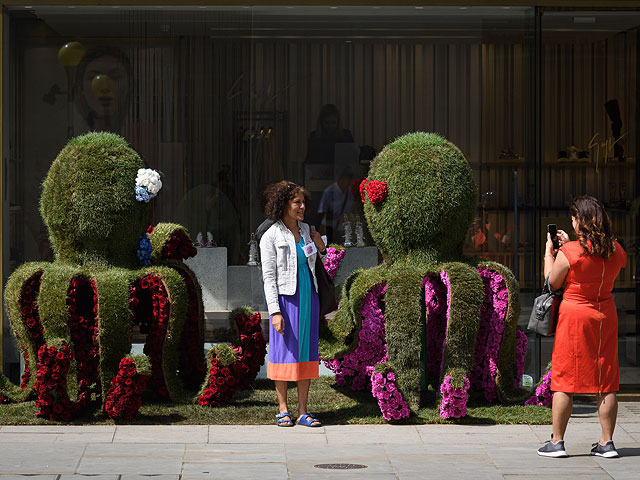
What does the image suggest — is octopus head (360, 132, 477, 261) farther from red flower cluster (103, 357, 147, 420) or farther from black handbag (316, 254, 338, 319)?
red flower cluster (103, 357, 147, 420)

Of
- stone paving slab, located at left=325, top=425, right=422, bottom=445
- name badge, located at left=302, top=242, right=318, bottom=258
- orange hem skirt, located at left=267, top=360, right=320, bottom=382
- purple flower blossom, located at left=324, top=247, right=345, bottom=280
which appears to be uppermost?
name badge, located at left=302, top=242, right=318, bottom=258

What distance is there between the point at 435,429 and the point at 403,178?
1903 millimetres

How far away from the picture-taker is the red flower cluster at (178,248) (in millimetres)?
9461

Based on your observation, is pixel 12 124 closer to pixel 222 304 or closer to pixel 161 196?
pixel 161 196

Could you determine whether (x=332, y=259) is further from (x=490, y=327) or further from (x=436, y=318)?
(x=490, y=327)

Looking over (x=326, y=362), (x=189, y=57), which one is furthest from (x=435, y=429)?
(x=189, y=57)

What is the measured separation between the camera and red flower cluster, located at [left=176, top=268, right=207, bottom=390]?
9.47 m

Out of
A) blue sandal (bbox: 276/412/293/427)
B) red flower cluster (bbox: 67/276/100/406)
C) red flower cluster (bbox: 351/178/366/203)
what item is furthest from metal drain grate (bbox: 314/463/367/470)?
red flower cluster (bbox: 351/178/366/203)

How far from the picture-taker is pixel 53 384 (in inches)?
334

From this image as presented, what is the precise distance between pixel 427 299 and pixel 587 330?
183 centimetres

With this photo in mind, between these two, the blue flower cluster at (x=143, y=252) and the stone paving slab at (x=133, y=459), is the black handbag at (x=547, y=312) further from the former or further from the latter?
the blue flower cluster at (x=143, y=252)

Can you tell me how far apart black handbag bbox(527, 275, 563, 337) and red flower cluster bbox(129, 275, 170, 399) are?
2.84m

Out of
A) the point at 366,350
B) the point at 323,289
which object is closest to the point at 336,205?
the point at 366,350

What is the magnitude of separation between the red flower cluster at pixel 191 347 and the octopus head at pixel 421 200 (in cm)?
155
